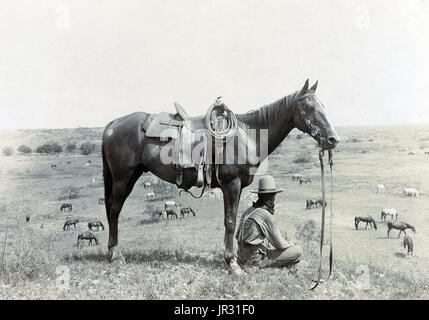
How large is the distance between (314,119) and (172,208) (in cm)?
687

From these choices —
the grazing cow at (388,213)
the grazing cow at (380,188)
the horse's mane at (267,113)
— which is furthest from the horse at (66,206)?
the grazing cow at (380,188)

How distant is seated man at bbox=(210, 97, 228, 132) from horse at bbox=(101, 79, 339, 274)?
302 mm

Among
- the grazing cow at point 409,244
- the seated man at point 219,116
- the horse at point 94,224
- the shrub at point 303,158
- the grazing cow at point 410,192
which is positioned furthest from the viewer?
the shrub at point 303,158

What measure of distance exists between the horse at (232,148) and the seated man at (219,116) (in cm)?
30

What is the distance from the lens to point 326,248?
10578mm

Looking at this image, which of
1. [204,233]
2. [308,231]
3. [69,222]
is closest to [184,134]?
[204,233]

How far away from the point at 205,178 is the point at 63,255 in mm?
3295

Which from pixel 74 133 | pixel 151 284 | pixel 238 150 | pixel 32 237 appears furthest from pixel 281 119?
pixel 74 133

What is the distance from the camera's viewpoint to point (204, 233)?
9.95 metres

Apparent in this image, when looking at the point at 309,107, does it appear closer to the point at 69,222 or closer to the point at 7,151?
the point at 69,222

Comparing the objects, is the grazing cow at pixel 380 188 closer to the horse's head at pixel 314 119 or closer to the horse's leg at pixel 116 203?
the horse's head at pixel 314 119

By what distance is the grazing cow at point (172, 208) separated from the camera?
11547 mm

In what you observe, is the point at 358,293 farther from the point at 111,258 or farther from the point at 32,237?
the point at 32,237

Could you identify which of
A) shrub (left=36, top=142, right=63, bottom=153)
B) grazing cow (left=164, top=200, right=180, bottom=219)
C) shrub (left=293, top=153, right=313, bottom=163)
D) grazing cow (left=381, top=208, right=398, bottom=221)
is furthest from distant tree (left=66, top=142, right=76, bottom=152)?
grazing cow (left=381, top=208, right=398, bottom=221)
